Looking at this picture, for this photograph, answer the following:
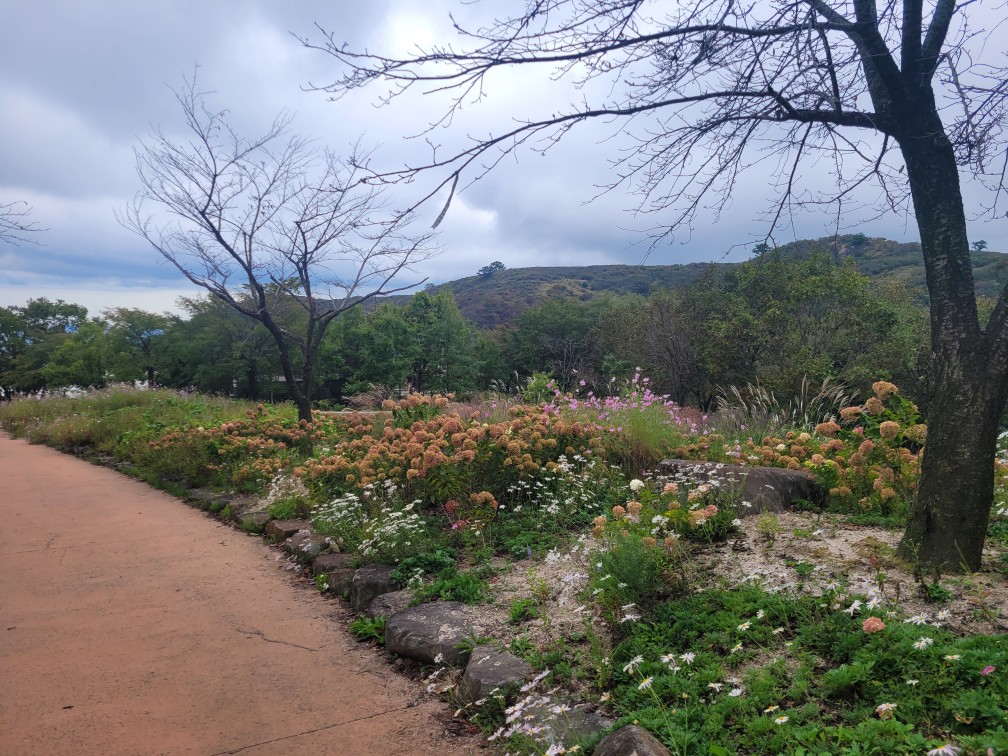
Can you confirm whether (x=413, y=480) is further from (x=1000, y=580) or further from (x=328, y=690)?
(x=1000, y=580)

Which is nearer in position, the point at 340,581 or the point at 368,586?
the point at 368,586

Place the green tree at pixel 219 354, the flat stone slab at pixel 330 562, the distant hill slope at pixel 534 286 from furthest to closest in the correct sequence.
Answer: the distant hill slope at pixel 534 286 < the green tree at pixel 219 354 < the flat stone slab at pixel 330 562

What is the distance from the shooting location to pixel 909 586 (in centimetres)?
299

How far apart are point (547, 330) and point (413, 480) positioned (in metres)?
32.2

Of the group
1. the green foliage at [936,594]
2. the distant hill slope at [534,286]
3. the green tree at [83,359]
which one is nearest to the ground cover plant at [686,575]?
the green foliage at [936,594]

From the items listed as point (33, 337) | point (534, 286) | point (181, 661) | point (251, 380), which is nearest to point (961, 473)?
point (181, 661)

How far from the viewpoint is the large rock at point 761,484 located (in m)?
4.45

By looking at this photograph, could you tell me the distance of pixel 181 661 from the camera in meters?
3.62

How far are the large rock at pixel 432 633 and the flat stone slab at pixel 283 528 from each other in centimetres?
255

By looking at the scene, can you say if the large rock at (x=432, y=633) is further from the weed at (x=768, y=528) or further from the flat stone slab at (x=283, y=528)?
the flat stone slab at (x=283, y=528)

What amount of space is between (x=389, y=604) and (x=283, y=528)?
8.06 feet

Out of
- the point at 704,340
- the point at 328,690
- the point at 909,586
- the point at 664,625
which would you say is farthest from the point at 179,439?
the point at 704,340

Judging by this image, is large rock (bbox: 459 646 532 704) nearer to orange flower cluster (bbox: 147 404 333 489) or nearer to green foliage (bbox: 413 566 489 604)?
green foliage (bbox: 413 566 489 604)

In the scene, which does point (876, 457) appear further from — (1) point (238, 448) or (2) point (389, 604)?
(1) point (238, 448)
